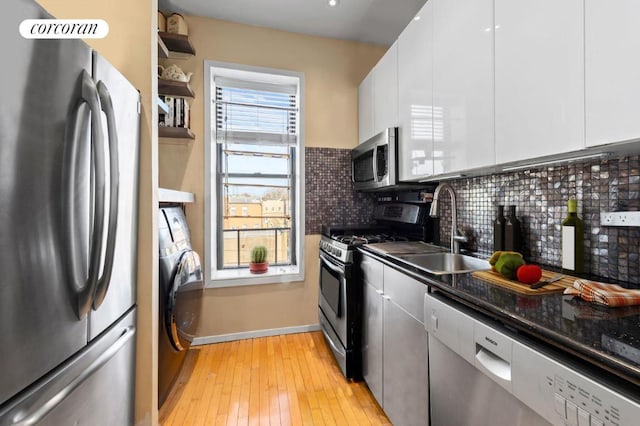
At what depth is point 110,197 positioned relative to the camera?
97 centimetres

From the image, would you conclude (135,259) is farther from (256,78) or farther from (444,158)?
(256,78)

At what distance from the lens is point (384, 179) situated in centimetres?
202

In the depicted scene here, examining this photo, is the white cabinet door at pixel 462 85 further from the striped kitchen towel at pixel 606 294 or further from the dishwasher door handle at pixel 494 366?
the dishwasher door handle at pixel 494 366

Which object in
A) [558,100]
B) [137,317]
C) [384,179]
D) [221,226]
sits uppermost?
[558,100]

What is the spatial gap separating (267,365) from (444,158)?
77.1 inches

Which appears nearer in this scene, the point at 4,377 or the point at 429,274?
the point at 4,377

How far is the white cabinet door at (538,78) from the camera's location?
871 millimetres

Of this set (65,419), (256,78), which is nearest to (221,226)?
(256,78)

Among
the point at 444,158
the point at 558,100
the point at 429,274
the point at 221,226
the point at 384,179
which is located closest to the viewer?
the point at 558,100

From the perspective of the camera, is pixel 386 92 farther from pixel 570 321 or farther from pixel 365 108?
pixel 570 321

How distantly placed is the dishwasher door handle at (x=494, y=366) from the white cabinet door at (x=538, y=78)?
0.72 metres

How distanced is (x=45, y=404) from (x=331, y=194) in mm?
2304

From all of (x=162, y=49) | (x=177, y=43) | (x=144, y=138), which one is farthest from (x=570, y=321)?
(x=177, y=43)

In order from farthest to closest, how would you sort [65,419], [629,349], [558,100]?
[558,100] → [65,419] → [629,349]
